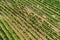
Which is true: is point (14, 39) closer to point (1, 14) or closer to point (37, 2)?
point (1, 14)

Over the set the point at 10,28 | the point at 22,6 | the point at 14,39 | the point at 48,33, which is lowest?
the point at 14,39

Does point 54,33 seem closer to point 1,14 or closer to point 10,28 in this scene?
point 10,28

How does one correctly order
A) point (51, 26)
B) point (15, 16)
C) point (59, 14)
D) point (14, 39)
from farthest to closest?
point (59, 14)
point (15, 16)
point (51, 26)
point (14, 39)

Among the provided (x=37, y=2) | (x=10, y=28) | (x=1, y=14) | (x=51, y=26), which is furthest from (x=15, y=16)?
(x=37, y=2)

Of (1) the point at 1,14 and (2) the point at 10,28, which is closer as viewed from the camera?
(2) the point at 10,28

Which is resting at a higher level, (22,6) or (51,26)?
(22,6)

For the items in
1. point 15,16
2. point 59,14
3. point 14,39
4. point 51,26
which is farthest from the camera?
point 59,14
